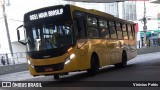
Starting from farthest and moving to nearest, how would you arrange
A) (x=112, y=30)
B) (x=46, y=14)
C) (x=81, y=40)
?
(x=112, y=30), (x=81, y=40), (x=46, y=14)

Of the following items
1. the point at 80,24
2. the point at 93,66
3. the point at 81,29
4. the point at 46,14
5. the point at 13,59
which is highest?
the point at 46,14

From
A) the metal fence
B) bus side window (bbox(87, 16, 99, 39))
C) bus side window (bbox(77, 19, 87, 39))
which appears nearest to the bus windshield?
bus side window (bbox(77, 19, 87, 39))

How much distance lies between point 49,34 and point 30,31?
93cm

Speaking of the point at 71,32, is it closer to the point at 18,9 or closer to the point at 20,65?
the point at 20,65

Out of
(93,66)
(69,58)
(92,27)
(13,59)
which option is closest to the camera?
(69,58)

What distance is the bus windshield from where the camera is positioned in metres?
13.1

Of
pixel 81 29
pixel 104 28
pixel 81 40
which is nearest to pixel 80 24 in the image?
pixel 81 29

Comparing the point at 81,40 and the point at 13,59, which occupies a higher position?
the point at 81,40

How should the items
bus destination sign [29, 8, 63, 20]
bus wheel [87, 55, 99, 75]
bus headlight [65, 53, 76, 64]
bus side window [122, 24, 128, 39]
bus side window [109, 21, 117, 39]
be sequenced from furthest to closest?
1. bus side window [122, 24, 128, 39]
2. bus side window [109, 21, 117, 39]
3. bus wheel [87, 55, 99, 75]
4. bus destination sign [29, 8, 63, 20]
5. bus headlight [65, 53, 76, 64]

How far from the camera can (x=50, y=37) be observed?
13.1 m

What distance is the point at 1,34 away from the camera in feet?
174

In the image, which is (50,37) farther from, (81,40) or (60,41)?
(81,40)

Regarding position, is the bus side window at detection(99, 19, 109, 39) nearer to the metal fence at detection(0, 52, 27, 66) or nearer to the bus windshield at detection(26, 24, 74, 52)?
the bus windshield at detection(26, 24, 74, 52)

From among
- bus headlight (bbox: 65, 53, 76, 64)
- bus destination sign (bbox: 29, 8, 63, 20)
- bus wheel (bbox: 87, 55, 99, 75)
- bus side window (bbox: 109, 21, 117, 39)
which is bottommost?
bus wheel (bbox: 87, 55, 99, 75)
